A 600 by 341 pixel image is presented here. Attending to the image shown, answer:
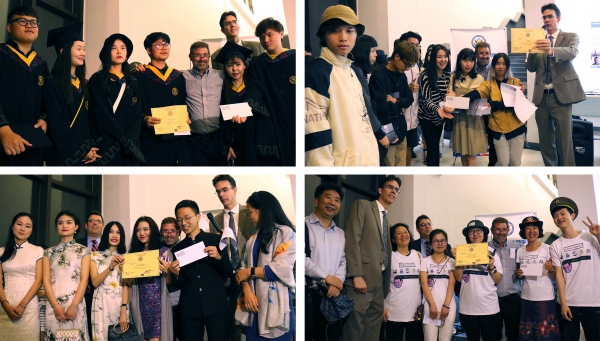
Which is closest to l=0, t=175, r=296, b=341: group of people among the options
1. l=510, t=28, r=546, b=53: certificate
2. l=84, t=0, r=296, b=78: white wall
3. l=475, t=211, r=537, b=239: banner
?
l=84, t=0, r=296, b=78: white wall

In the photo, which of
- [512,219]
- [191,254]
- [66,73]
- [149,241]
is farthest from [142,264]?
[512,219]

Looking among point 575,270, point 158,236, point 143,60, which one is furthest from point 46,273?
point 575,270

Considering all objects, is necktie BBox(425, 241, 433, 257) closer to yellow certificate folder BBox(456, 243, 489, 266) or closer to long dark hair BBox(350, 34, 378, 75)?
yellow certificate folder BBox(456, 243, 489, 266)

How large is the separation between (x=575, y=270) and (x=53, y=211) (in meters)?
2.37

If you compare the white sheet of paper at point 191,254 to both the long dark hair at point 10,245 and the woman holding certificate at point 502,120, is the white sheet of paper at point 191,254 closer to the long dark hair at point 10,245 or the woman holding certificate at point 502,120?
the long dark hair at point 10,245

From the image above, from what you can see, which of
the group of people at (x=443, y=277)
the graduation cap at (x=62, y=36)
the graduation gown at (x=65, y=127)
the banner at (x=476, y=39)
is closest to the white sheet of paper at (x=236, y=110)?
the group of people at (x=443, y=277)

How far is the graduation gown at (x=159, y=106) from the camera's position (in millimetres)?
3557

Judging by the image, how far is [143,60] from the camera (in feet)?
11.8

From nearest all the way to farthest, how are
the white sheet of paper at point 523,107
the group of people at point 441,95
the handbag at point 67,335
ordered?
the handbag at point 67,335
the group of people at point 441,95
the white sheet of paper at point 523,107

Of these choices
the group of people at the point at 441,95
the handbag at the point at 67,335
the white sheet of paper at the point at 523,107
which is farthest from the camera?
the white sheet of paper at the point at 523,107

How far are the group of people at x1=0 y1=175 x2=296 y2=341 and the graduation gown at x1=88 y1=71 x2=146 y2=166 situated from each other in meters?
0.28

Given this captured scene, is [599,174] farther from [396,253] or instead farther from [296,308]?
[296,308]

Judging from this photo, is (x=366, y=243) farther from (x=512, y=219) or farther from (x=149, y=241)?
(x=149, y=241)

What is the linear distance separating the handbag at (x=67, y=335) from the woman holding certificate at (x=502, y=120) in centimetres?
205
